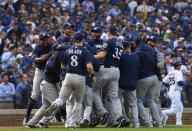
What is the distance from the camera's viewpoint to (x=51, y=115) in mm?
22406

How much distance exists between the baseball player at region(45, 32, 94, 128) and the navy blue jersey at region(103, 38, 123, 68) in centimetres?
119

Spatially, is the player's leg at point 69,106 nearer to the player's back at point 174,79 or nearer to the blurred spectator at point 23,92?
the player's back at point 174,79

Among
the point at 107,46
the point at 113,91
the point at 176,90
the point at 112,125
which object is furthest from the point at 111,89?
the point at 176,90

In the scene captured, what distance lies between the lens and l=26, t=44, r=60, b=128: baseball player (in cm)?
2228

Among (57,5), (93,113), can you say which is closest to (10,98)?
(93,113)

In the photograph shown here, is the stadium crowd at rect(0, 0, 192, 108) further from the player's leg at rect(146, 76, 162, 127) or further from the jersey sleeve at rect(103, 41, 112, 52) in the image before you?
the jersey sleeve at rect(103, 41, 112, 52)

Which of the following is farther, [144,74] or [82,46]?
[144,74]

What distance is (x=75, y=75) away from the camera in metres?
21.4

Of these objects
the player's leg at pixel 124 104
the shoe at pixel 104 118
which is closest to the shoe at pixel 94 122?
the shoe at pixel 104 118

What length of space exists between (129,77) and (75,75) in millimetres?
2073

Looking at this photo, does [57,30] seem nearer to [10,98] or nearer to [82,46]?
[10,98]

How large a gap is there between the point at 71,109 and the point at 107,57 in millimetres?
1779

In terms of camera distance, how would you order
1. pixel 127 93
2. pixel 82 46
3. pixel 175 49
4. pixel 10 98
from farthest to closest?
pixel 175 49
pixel 10 98
pixel 127 93
pixel 82 46

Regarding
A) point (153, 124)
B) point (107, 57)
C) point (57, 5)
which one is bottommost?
point (153, 124)
